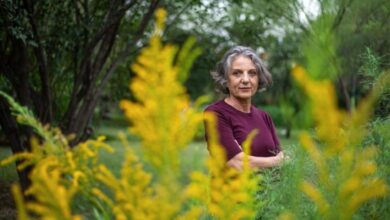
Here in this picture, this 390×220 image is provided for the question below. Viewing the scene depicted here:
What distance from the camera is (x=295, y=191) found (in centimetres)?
114

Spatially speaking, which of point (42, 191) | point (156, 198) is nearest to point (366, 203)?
point (156, 198)

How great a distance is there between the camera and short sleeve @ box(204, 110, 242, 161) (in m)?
2.94

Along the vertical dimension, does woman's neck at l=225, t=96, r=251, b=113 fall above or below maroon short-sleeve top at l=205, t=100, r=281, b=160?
above

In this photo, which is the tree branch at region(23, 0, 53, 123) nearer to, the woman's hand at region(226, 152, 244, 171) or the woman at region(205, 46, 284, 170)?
the woman at region(205, 46, 284, 170)

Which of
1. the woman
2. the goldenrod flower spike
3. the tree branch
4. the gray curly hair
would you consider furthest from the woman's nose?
the tree branch

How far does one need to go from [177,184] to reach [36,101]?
7596 mm

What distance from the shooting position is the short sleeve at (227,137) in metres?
2.94

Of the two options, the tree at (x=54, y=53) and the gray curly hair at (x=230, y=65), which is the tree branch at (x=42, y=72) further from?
the gray curly hair at (x=230, y=65)

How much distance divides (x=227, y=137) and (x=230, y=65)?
536 millimetres

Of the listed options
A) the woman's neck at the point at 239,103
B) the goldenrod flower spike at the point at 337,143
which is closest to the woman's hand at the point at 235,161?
the woman's neck at the point at 239,103

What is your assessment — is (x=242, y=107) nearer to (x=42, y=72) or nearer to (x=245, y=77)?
(x=245, y=77)

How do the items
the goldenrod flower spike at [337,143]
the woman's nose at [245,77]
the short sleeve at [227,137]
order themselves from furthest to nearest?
the woman's nose at [245,77] → the short sleeve at [227,137] → the goldenrod flower spike at [337,143]

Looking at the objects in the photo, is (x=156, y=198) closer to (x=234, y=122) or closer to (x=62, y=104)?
(x=234, y=122)

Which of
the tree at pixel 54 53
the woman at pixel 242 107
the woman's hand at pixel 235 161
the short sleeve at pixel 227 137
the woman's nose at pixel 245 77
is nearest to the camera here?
the woman's hand at pixel 235 161
